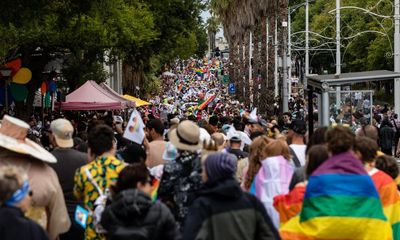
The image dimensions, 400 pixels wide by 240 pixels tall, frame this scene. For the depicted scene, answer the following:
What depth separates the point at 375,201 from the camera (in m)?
7.04

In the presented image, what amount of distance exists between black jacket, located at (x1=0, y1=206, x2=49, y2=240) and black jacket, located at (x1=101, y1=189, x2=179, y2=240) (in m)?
0.58

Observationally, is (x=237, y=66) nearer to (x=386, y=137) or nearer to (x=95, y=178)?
(x=386, y=137)

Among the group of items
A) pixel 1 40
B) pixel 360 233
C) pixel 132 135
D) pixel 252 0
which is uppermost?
pixel 252 0

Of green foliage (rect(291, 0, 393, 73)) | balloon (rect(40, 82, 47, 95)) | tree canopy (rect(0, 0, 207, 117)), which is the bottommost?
balloon (rect(40, 82, 47, 95))

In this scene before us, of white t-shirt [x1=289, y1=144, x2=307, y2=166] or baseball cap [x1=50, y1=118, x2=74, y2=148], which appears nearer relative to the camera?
baseball cap [x1=50, y1=118, x2=74, y2=148]

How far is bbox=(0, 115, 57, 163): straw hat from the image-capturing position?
24.3 ft

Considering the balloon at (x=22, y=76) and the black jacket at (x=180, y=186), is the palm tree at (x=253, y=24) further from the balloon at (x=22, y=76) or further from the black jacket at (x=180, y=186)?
the black jacket at (x=180, y=186)

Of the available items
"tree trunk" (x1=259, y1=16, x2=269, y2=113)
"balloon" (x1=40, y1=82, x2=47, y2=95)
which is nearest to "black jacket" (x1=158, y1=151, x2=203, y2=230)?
"balloon" (x1=40, y1=82, x2=47, y2=95)

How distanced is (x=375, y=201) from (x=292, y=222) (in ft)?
2.20

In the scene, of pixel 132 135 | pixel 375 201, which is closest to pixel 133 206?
pixel 375 201

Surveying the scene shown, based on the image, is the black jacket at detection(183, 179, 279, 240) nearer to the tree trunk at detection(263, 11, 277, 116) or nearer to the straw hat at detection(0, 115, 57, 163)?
the straw hat at detection(0, 115, 57, 163)

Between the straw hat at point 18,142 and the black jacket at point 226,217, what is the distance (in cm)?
161

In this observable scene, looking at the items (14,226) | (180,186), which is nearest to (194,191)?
(180,186)

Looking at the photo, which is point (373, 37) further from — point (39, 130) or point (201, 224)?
point (201, 224)
